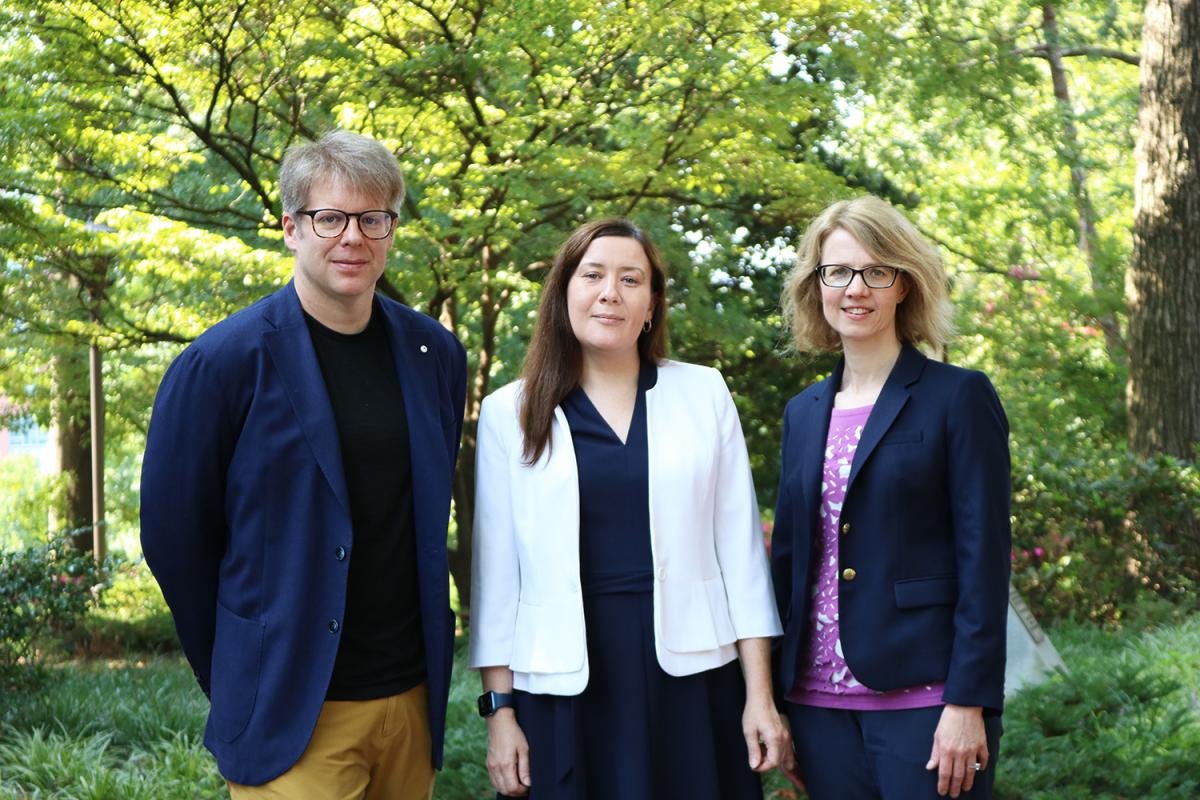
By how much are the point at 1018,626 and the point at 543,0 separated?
4.48m

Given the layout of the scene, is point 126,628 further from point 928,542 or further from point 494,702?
point 928,542

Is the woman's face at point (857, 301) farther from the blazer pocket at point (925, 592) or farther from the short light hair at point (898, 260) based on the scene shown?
the blazer pocket at point (925, 592)

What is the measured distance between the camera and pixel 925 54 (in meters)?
11.6

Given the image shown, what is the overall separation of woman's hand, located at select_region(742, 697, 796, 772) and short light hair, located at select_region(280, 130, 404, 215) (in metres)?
1.55

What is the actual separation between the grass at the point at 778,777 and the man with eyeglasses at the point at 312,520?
7.68ft

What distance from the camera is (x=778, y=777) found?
5.17 metres

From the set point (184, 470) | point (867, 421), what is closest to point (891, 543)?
point (867, 421)

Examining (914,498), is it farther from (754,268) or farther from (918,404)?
(754,268)

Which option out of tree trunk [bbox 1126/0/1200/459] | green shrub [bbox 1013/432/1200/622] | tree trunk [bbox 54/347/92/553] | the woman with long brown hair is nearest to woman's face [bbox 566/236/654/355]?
the woman with long brown hair

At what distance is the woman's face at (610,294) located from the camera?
3141mm

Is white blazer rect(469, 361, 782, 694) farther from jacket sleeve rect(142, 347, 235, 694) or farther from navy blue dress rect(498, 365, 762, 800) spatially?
jacket sleeve rect(142, 347, 235, 694)

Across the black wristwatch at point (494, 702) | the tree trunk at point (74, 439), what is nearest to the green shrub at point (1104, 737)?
the black wristwatch at point (494, 702)

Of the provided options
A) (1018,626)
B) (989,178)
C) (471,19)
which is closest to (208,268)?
(471,19)

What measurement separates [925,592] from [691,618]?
1.85 feet
